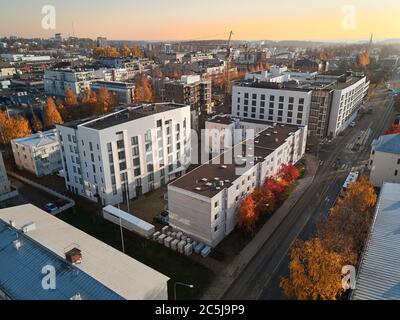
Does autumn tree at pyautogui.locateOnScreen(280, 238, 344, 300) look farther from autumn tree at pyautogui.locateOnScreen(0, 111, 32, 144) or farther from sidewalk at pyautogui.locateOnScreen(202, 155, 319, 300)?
autumn tree at pyautogui.locateOnScreen(0, 111, 32, 144)

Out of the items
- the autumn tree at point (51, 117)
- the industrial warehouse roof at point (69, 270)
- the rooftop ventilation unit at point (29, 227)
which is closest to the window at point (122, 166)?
the industrial warehouse roof at point (69, 270)

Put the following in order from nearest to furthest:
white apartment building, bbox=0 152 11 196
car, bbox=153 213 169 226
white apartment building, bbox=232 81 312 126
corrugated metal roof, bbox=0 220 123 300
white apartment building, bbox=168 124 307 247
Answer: corrugated metal roof, bbox=0 220 123 300 → white apartment building, bbox=168 124 307 247 → car, bbox=153 213 169 226 → white apartment building, bbox=0 152 11 196 → white apartment building, bbox=232 81 312 126

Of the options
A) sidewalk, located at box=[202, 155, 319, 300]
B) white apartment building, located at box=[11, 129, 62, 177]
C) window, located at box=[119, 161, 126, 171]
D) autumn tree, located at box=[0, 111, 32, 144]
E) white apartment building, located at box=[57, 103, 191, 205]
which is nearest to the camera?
sidewalk, located at box=[202, 155, 319, 300]

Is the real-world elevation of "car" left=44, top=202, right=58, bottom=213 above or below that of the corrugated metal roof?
below

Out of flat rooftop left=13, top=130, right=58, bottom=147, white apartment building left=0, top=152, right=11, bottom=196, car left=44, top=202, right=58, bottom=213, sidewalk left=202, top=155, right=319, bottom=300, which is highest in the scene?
flat rooftop left=13, top=130, right=58, bottom=147

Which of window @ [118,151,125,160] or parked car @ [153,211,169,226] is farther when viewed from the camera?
window @ [118,151,125,160]

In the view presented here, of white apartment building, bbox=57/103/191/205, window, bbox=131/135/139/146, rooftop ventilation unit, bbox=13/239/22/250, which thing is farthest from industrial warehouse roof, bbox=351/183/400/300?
window, bbox=131/135/139/146

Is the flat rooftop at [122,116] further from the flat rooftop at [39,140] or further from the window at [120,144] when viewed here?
the flat rooftop at [39,140]
